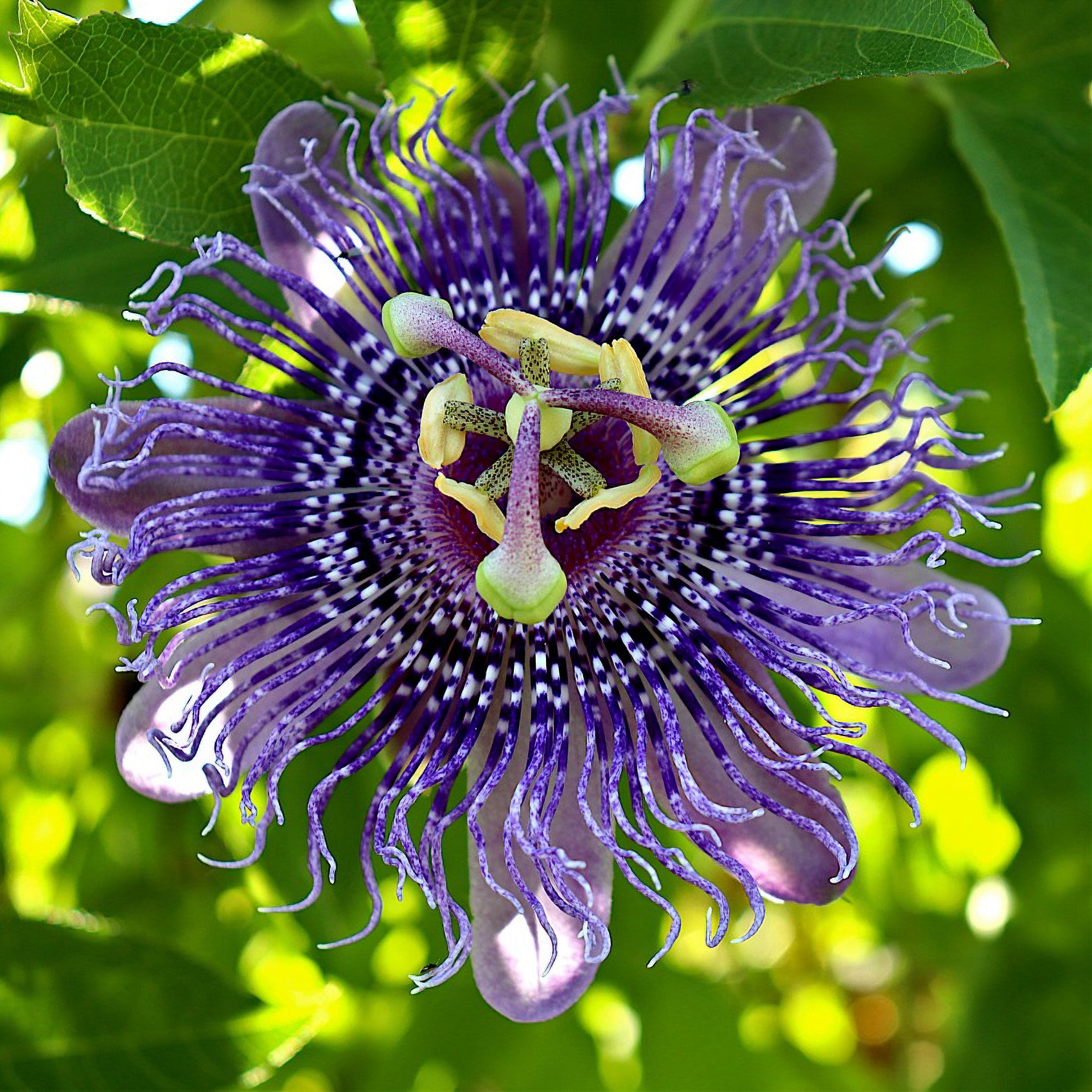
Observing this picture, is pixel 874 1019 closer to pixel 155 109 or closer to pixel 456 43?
pixel 456 43

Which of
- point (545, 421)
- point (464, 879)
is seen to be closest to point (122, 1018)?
point (464, 879)

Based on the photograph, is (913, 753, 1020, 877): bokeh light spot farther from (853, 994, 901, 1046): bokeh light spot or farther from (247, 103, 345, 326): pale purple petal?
(247, 103, 345, 326): pale purple petal

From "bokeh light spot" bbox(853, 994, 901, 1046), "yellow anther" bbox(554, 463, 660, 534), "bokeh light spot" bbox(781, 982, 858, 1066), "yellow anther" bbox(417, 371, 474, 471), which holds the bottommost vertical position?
"bokeh light spot" bbox(853, 994, 901, 1046)

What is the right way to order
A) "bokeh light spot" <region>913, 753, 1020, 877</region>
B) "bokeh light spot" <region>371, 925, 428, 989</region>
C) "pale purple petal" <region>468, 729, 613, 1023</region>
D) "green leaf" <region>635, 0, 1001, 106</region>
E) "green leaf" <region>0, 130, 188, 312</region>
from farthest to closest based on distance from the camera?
"bokeh light spot" <region>913, 753, 1020, 877</region> → "bokeh light spot" <region>371, 925, 428, 989</region> → "green leaf" <region>0, 130, 188, 312</region> → "pale purple petal" <region>468, 729, 613, 1023</region> → "green leaf" <region>635, 0, 1001, 106</region>

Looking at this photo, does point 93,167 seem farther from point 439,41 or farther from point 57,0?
point 57,0

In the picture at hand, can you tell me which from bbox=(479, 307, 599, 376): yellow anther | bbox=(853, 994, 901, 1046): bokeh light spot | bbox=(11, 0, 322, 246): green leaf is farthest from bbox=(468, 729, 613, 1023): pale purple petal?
bbox=(853, 994, 901, 1046): bokeh light spot

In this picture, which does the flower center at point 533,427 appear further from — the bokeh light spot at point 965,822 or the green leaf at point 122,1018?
the bokeh light spot at point 965,822

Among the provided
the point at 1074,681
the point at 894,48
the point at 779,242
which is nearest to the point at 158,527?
the point at 779,242
